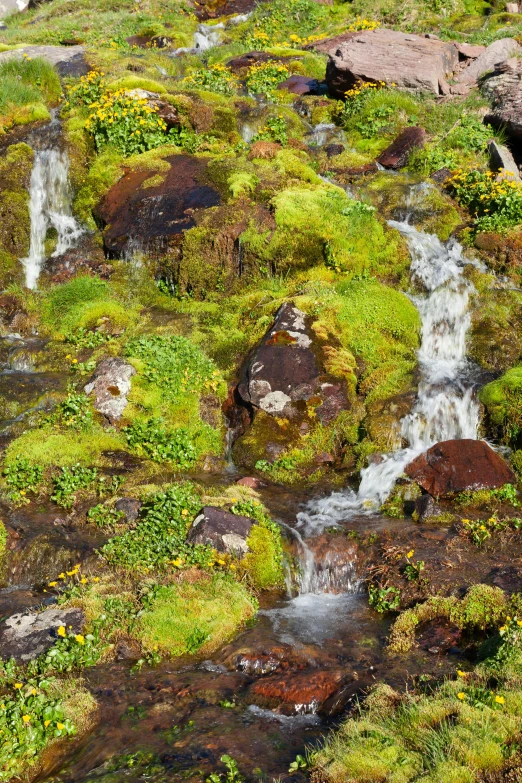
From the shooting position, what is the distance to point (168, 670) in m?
6.36

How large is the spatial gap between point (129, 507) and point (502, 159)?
1349cm

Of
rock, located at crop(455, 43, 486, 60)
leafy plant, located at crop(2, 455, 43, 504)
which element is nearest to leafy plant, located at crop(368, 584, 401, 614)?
leafy plant, located at crop(2, 455, 43, 504)

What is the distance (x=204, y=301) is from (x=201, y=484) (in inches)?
214

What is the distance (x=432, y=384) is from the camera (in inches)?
443

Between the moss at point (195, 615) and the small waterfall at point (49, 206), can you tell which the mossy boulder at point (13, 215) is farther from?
the moss at point (195, 615)

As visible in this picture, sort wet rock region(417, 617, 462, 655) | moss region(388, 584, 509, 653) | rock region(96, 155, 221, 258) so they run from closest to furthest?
A: wet rock region(417, 617, 462, 655) → moss region(388, 584, 509, 653) → rock region(96, 155, 221, 258)

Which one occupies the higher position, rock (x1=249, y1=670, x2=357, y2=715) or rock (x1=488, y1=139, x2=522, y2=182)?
rock (x1=488, y1=139, x2=522, y2=182)

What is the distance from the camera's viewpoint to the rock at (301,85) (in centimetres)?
2231

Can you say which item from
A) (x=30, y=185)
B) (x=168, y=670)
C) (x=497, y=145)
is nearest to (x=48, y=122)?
(x=30, y=185)

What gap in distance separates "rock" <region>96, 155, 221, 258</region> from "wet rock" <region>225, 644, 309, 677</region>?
32.5ft

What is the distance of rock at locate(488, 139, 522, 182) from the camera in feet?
53.4

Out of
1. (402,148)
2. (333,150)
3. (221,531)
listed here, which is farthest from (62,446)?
(402,148)

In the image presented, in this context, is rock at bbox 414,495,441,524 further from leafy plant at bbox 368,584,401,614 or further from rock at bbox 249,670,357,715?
rock at bbox 249,670,357,715

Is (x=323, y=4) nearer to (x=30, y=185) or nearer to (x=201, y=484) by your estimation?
(x=30, y=185)
